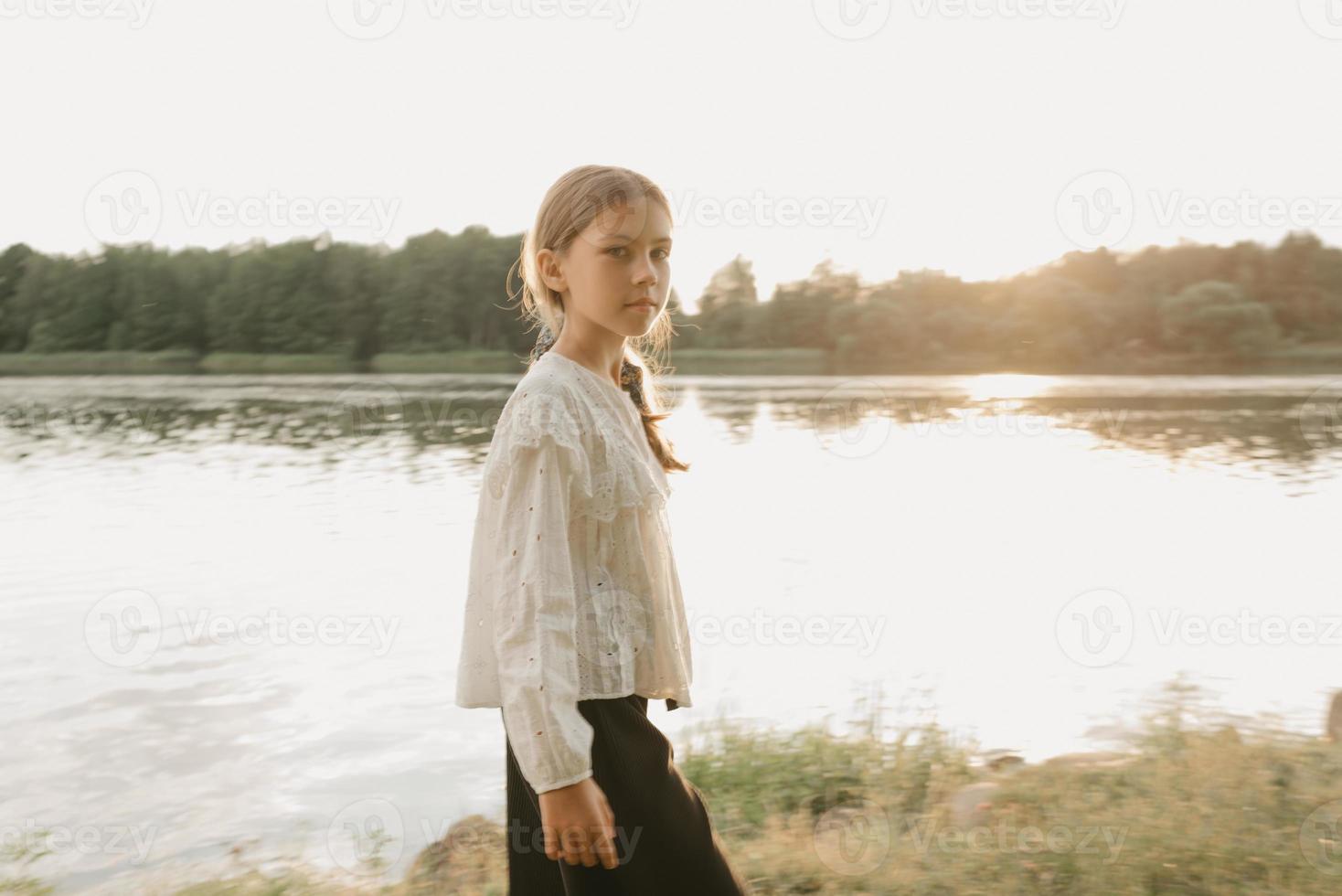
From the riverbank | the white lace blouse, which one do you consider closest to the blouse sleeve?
the white lace blouse

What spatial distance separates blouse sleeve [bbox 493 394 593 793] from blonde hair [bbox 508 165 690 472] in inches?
13.1

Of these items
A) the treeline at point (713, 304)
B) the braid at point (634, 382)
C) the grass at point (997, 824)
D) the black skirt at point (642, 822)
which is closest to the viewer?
the black skirt at point (642, 822)

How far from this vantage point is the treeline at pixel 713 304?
85.3 feet

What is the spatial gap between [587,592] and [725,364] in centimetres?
3982

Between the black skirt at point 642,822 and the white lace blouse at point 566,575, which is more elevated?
the white lace blouse at point 566,575

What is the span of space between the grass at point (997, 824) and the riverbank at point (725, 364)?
24.3 meters

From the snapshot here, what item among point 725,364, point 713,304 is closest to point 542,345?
point 713,304

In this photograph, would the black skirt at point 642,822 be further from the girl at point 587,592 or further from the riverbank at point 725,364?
the riverbank at point 725,364

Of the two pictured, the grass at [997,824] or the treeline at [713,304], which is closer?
the grass at [997,824]

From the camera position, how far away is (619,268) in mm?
1632

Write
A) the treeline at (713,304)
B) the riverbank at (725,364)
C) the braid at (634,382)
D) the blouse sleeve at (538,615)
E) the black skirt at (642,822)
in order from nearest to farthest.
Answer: the blouse sleeve at (538,615)
the black skirt at (642,822)
the braid at (634,382)
the treeline at (713,304)
the riverbank at (725,364)

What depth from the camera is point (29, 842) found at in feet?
15.6

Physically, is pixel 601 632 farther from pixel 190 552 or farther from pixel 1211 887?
pixel 190 552

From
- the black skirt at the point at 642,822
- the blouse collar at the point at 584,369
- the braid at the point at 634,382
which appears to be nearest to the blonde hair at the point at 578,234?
the braid at the point at 634,382
